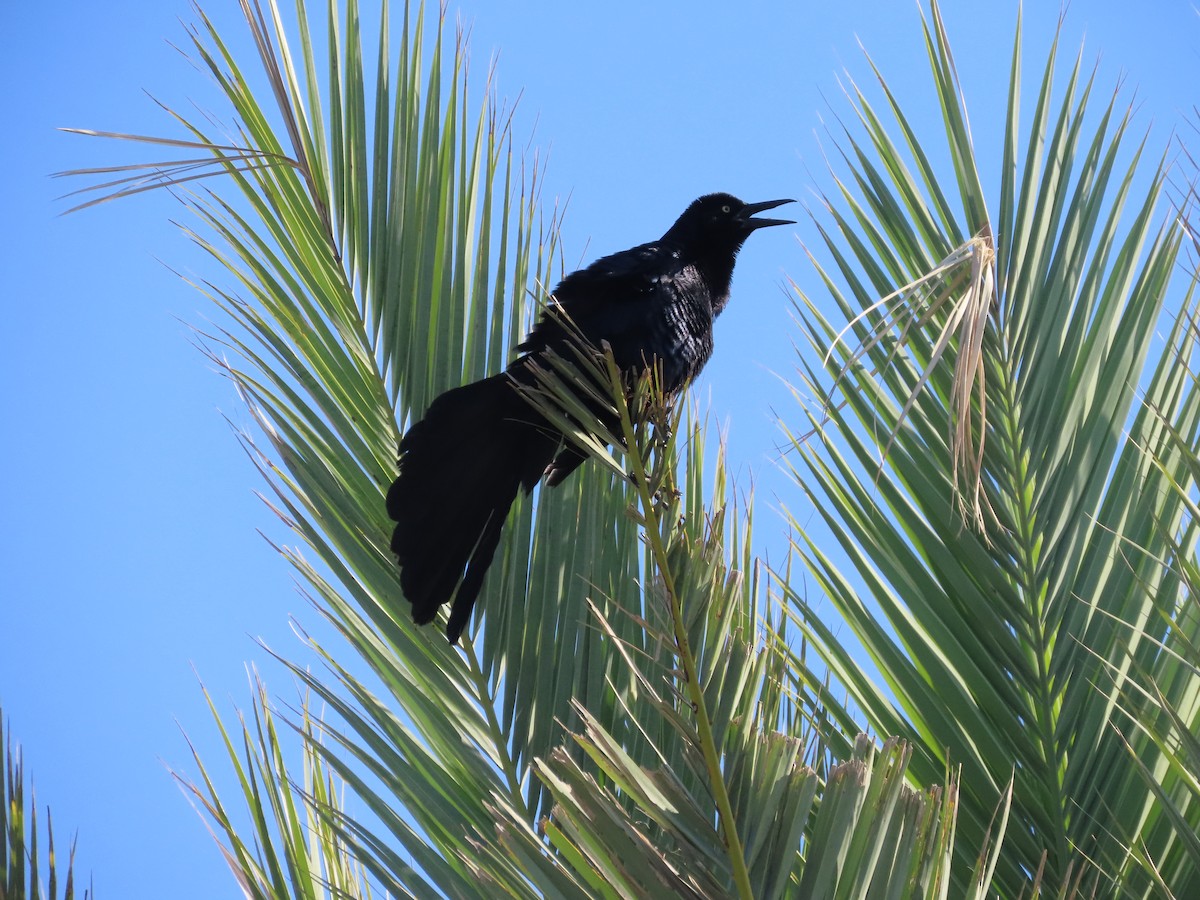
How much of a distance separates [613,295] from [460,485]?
1251 mm

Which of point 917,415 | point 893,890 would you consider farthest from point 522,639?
point 893,890

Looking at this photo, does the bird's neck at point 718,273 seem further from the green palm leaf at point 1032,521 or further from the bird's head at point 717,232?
the green palm leaf at point 1032,521

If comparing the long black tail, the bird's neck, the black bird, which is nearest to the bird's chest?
the black bird

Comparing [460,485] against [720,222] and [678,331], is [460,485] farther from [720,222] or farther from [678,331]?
[720,222]

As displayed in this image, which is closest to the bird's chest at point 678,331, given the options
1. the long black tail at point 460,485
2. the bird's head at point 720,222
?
the bird's head at point 720,222

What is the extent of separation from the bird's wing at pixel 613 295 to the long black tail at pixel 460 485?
755 millimetres

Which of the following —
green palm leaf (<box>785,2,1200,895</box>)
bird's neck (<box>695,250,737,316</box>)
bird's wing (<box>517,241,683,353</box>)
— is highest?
bird's wing (<box>517,241,683,353</box>)

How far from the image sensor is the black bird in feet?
6.91

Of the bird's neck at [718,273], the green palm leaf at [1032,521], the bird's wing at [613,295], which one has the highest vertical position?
the bird's wing at [613,295]

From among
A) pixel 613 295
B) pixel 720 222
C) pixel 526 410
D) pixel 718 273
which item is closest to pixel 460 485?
pixel 526 410

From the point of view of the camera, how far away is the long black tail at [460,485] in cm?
205

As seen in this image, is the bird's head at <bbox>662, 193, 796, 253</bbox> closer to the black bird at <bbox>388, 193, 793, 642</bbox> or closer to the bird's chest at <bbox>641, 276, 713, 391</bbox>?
the black bird at <bbox>388, 193, 793, 642</bbox>

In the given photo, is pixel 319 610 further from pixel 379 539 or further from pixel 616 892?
pixel 616 892

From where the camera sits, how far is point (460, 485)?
2451mm
